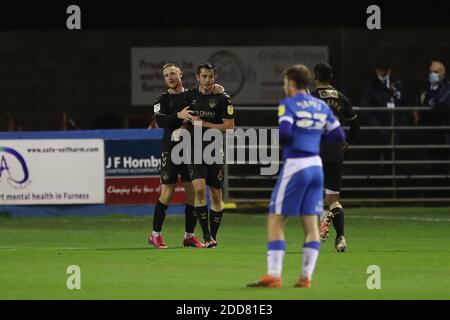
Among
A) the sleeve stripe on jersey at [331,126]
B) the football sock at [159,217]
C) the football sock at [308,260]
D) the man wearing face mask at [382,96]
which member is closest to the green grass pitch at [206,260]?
the football sock at [308,260]

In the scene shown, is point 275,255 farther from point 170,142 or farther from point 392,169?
point 392,169

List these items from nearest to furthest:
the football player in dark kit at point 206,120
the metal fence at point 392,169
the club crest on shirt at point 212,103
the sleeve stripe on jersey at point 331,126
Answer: the sleeve stripe on jersey at point 331,126 → the football player in dark kit at point 206,120 → the club crest on shirt at point 212,103 → the metal fence at point 392,169

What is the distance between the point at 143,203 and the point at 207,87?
701 centimetres

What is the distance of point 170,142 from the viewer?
17562mm

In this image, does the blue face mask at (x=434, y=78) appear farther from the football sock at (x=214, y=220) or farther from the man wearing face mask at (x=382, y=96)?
the football sock at (x=214, y=220)

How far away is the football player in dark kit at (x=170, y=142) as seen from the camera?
57.3 feet

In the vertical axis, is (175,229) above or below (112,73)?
below

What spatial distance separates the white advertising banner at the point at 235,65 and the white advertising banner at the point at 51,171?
645cm

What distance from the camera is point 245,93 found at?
98.8 ft

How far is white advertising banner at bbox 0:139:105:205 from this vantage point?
77.1 ft

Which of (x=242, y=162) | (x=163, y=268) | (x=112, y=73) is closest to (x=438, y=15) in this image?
(x=242, y=162)

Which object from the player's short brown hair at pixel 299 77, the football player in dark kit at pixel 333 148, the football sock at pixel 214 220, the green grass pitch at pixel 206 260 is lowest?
the green grass pitch at pixel 206 260

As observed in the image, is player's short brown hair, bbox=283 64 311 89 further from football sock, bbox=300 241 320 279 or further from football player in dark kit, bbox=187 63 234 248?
football player in dark kit, bbox=187 63 234 248
